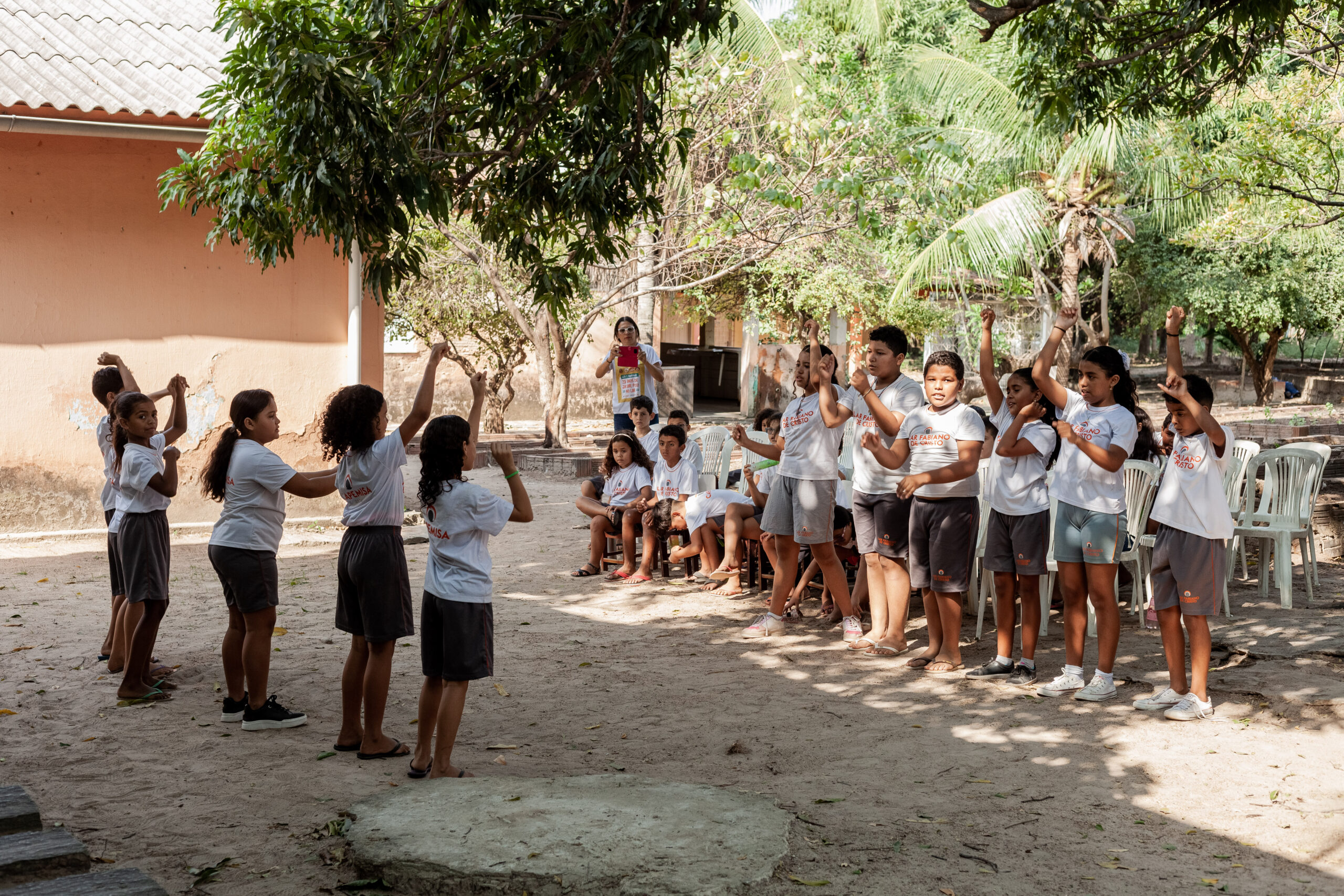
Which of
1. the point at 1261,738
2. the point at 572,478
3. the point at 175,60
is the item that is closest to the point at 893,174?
the point at 572,478

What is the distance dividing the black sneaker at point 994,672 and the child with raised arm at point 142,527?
4.31 meters

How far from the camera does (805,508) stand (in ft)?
22.9

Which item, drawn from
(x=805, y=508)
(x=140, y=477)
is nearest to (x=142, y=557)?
(x=140, y=477)

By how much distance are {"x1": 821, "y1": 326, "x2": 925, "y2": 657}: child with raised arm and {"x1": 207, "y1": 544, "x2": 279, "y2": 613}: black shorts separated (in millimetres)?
3288

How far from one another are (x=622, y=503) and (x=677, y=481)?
51cm

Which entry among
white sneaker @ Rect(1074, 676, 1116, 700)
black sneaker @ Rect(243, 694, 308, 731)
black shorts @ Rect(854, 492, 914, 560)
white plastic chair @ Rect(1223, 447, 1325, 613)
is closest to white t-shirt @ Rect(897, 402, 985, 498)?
black shorts @ Rect(854, 492, 914, 560)

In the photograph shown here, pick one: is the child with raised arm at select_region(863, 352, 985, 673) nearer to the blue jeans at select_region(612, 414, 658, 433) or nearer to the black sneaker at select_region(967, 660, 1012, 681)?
the black sneaker at select_region(967, 660, 1012, 681)

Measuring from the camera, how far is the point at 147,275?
10148mm

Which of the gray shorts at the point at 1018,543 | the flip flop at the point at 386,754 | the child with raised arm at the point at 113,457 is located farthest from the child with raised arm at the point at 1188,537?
the child with raised arm at the point at 113,457

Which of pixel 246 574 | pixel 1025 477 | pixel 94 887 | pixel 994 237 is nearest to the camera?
pixel 94 887

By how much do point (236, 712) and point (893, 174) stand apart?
11.1 metres

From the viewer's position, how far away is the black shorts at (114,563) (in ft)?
19.3

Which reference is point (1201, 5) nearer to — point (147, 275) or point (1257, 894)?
point (1257, 894)

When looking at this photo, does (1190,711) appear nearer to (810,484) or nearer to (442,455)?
(810,484)
